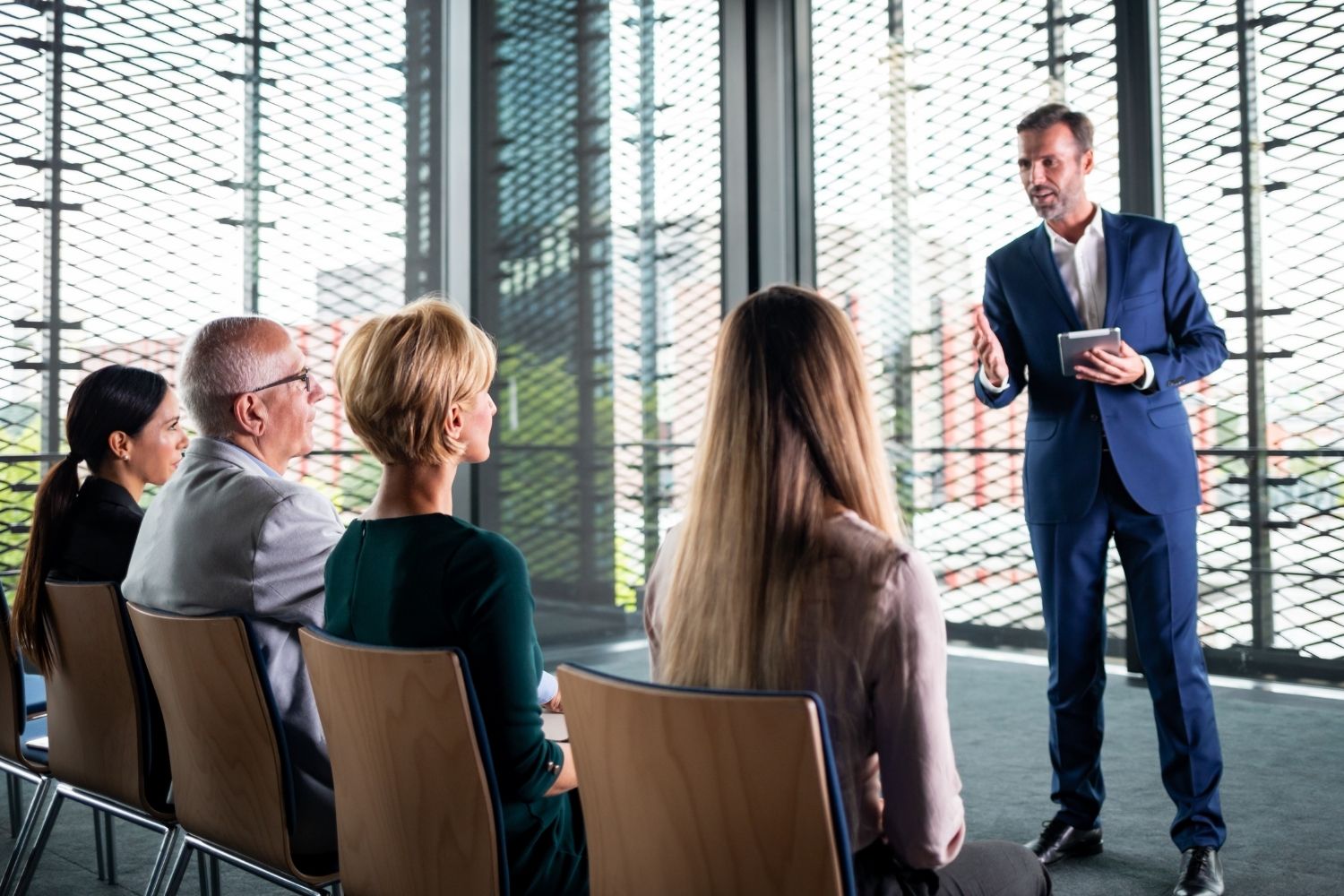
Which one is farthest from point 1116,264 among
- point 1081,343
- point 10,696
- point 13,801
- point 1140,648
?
point 13,801

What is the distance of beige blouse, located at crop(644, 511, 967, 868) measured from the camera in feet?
4.50

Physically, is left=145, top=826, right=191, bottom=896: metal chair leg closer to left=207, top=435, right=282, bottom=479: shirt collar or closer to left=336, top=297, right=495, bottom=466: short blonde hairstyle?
left=207, top=435, right=282, bottom=479: shirt collar

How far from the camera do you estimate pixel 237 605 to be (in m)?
2.06

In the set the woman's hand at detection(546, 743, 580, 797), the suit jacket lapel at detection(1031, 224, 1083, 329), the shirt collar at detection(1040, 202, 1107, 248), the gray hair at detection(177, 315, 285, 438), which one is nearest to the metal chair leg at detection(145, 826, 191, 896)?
the gray hair at detection(177, 315, 285, 438)

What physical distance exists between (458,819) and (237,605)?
0.70 meters

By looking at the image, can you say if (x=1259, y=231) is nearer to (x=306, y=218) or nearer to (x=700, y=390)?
(x=700, y=390)

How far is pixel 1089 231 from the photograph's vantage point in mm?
3090

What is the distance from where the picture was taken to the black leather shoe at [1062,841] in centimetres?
305

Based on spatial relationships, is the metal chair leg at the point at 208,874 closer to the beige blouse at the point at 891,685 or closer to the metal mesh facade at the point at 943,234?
the beige blouse at the point at 891,685

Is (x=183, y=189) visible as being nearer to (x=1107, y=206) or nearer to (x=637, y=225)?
(x=637, y=225)

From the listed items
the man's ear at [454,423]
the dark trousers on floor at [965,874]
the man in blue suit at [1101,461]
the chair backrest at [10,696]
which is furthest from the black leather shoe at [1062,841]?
the chair backrest at [10,696]

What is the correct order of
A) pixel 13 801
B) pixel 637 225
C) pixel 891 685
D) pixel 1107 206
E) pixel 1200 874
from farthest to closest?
pixel 637 225 < pixel 1107 206 < pixel 13 801 < pixel 1200 874 < pixel 891 685

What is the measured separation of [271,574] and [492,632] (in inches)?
23.6

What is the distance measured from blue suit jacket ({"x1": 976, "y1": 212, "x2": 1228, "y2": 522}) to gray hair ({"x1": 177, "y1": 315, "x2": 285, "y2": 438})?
1779 millimetres
